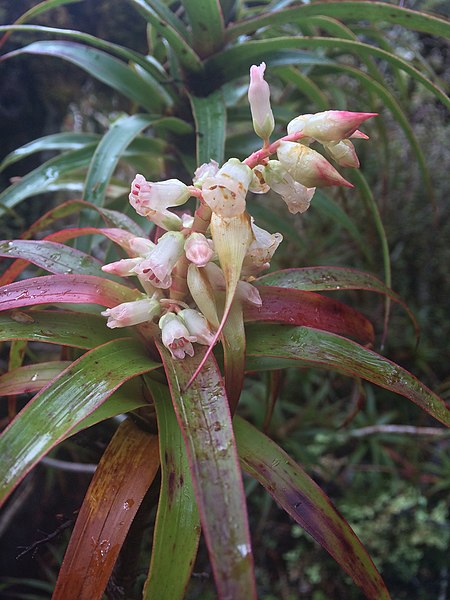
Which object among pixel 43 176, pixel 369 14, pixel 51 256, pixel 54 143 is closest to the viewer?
pixel 51 256

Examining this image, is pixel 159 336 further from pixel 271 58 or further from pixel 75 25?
pixel 75 25

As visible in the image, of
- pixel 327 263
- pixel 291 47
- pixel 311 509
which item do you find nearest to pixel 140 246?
pixel 311 509

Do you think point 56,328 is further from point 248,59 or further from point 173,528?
point 248,59

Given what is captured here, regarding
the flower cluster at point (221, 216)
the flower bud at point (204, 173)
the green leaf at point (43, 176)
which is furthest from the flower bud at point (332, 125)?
the green leaf at point (43, 176)

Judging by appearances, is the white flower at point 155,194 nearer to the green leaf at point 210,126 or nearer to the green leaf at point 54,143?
the green leaf at point 210,126

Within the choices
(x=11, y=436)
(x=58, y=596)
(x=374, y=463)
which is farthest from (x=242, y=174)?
(x=374, y=463)

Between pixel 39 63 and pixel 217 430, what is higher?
pixel 39 63
